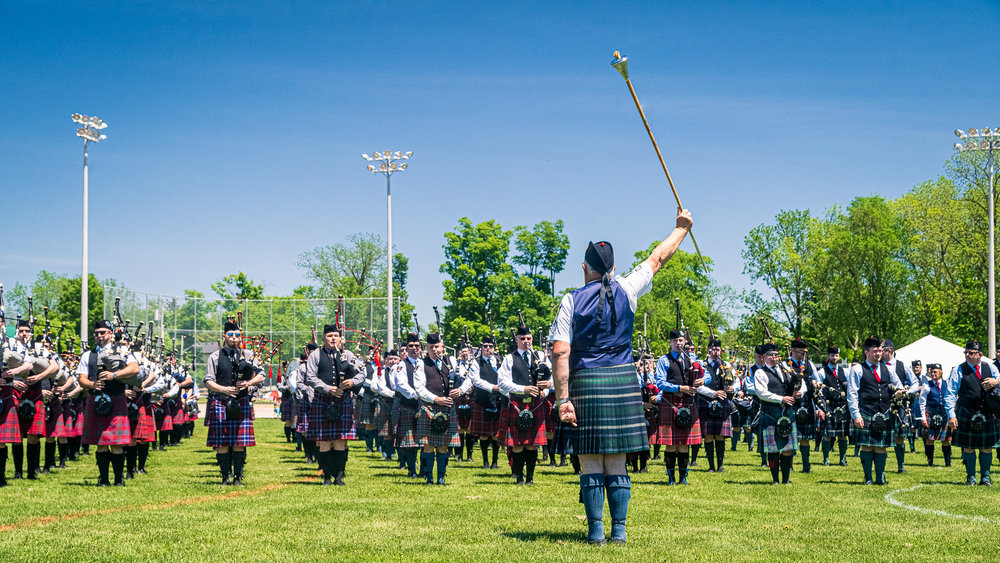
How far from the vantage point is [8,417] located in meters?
10.1

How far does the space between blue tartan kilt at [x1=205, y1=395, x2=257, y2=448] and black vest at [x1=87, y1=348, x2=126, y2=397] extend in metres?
0.98

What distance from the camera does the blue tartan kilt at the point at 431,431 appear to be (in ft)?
34.7

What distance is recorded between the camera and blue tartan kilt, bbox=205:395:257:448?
10008mm

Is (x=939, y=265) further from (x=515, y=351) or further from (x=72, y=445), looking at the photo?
(x=72, y=445)

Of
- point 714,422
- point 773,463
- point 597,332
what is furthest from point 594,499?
point 714,422

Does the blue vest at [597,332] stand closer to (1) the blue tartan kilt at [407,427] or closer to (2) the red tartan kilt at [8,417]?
(1) the blue tartan kilt at [407,427]

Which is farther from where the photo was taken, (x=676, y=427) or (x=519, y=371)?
(x=519, y=371)

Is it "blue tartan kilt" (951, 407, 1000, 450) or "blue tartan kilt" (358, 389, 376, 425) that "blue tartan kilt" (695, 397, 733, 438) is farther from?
"blue tartan kilt" (358, 389, 376, 425)

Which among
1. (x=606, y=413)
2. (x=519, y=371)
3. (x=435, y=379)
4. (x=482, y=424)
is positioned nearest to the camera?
(x=606, y=413)

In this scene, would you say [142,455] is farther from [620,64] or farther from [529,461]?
[620,64]

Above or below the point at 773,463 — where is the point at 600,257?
above

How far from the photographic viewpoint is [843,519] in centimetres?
764

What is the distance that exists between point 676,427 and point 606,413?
5036 mm

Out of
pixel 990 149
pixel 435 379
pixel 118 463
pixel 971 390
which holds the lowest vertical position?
pixel 118 463
